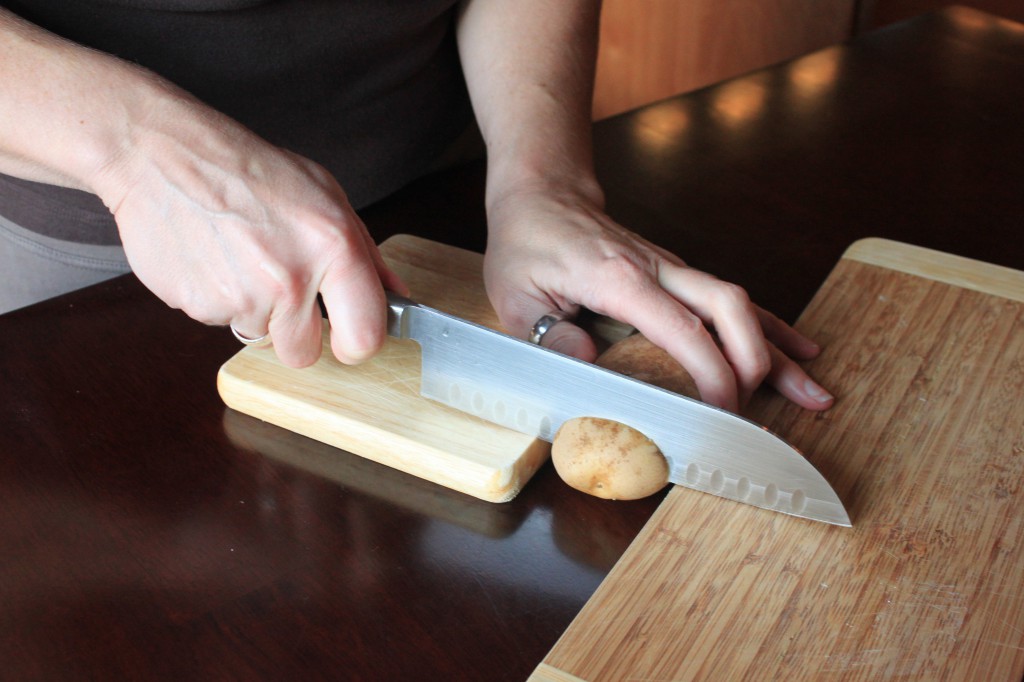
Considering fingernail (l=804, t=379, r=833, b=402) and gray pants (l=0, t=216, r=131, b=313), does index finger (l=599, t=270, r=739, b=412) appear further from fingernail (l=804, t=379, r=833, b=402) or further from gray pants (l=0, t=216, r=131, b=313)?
gray pants (l=0, t=216, r=131, b=313)

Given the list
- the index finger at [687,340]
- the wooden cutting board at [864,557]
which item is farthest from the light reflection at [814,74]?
the index finger at [687,340]

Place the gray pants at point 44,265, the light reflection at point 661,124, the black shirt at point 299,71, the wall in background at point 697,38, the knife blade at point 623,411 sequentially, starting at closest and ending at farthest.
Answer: the knife blade at point 623,411
the black shirt at point 299,71
the gray pants at point 44,265
the light reflection at point 661,124
the wall in background at point 697,38

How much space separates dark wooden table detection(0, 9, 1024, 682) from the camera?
70cm

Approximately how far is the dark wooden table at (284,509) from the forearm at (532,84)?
0.14m

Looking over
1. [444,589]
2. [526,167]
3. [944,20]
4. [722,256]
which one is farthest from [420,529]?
[944,20]

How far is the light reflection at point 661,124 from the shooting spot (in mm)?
1496

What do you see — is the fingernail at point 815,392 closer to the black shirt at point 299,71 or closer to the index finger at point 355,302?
the index finger at point 355,302

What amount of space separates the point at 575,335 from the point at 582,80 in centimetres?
49

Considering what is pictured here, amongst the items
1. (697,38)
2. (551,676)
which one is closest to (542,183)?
(551,676)

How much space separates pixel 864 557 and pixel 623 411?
23cm

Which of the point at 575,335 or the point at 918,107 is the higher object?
the point at 575,335

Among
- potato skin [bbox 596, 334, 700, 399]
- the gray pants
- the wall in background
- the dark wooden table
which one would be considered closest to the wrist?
the dark wooden table

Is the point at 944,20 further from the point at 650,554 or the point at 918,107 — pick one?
the point at 650,554

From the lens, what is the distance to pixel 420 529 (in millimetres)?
807
